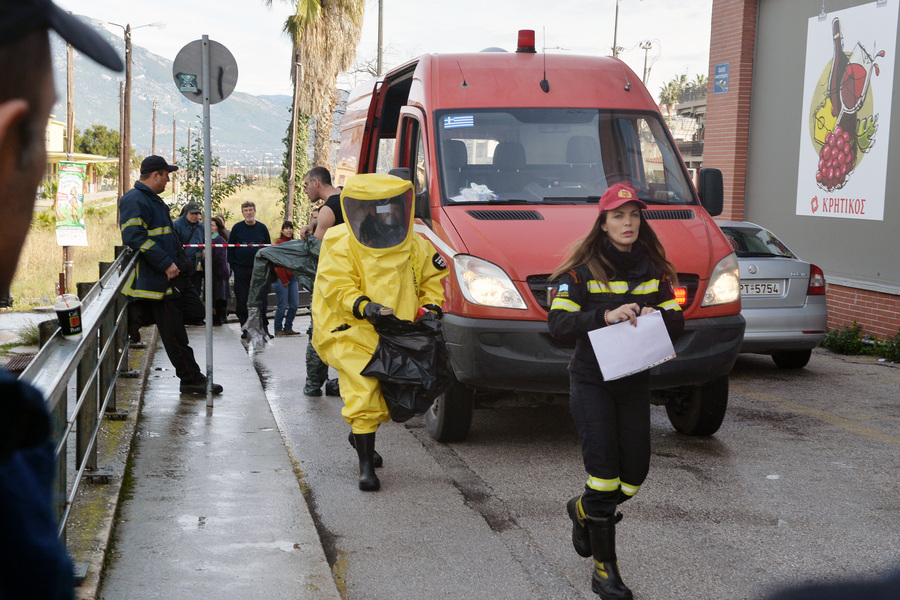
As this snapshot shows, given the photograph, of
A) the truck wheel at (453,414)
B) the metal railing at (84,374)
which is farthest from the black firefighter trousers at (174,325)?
the truck wheel at (453,414)

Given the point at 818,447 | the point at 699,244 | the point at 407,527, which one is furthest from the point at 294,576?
the point at 818,447

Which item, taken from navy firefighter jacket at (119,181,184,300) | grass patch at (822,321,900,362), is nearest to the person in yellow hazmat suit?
navy firefighter jacket at (119,181,184,300)

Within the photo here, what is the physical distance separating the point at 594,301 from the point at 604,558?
3.70ft

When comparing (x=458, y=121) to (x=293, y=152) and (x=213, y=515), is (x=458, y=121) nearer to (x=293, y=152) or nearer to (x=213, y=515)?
(x=213, y=515)

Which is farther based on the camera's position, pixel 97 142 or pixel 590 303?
pixel 97 142

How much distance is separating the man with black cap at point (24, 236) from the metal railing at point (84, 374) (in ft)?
3.54

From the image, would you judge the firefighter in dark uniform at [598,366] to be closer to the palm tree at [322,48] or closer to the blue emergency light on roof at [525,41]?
the blue emergency light on roof at [525,41]

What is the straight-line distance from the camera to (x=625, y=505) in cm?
545

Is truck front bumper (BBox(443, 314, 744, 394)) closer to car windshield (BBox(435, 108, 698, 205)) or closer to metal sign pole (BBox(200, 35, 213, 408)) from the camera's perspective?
car windshield (BBox(435, 108, 698, 205))

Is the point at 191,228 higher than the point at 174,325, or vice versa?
the point at 191,228

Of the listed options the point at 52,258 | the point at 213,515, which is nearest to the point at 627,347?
the point at 213,515

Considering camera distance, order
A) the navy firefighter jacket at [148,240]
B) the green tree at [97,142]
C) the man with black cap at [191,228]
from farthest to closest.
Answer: the green tree at [97,142] < the man with black cap at [191,228] < the navy firefighter jacket at [148,240]

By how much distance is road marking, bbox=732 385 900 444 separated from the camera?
714cm

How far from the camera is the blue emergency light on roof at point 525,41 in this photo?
7949mm
